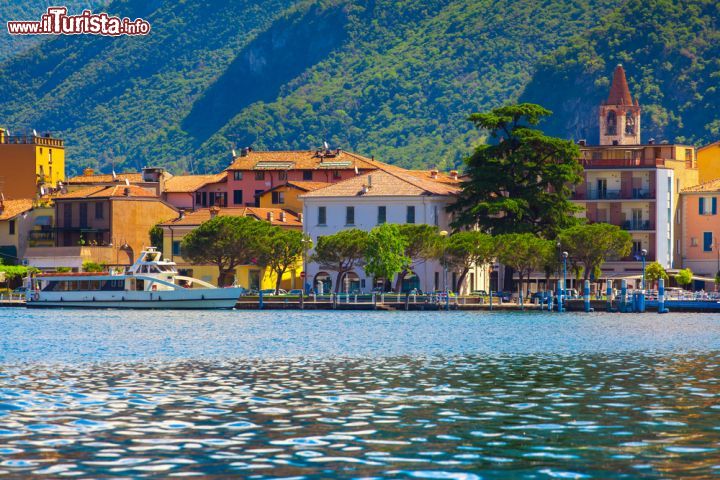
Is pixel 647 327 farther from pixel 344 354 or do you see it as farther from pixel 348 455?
pixel 348 455

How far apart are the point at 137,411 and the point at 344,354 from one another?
20573 mm

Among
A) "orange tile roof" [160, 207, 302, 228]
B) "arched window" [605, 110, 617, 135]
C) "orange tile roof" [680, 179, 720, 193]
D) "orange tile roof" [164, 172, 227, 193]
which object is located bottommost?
"orange tile roof" [160, 207, 302, 228]

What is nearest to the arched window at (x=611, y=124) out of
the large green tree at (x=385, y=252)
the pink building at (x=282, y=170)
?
the pink building at (x=282, y=170)

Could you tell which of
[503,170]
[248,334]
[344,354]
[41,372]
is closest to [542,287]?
[503,170]

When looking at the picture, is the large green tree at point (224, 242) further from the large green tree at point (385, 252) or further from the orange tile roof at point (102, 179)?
the orange tile roof at point (102, 179)

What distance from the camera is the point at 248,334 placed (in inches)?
2724

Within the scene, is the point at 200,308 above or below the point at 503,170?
below

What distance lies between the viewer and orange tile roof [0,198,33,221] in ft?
452

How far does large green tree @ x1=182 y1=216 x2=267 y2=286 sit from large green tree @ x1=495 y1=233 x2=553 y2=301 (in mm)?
19001

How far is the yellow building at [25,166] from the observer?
A: 164 meters

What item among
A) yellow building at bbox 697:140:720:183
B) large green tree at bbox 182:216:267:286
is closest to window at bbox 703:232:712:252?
yellow building at bbox 697:140:720:183

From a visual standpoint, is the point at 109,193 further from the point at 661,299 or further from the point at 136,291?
the point at 661,299

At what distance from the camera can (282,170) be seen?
462 ft

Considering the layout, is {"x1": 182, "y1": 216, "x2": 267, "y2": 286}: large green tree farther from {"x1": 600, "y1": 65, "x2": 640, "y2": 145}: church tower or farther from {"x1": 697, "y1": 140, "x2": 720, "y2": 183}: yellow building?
{"x1": 600, "y1": 65, "x2": 640, "y2": 145}: church tower
